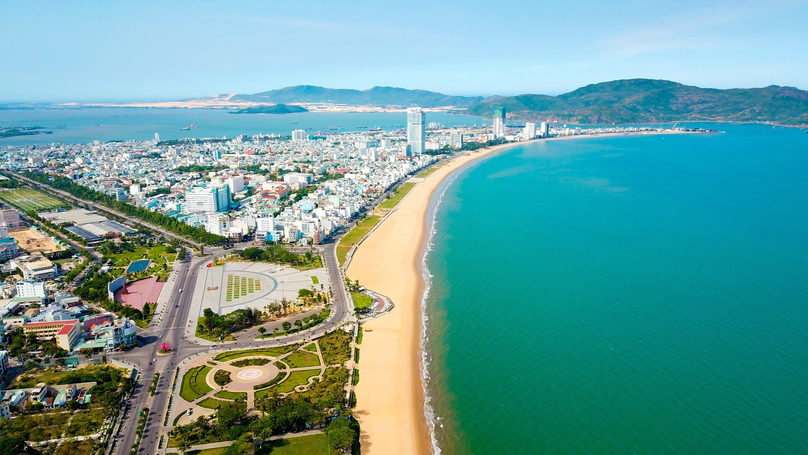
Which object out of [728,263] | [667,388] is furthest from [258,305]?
[728,263]

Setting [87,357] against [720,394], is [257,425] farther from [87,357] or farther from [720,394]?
[720,394]

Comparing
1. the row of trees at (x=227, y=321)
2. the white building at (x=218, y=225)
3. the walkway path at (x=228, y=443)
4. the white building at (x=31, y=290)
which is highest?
the white building at (x=218, y=225)

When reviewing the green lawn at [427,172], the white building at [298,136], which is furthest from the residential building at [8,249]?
the white building at [298,136]

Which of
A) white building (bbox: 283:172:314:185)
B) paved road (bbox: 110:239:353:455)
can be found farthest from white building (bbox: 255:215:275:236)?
white building (bbox: 283:172:314:185)

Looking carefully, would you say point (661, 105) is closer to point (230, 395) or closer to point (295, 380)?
point (295, 380)

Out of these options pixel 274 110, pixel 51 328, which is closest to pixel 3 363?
pixel 51 328

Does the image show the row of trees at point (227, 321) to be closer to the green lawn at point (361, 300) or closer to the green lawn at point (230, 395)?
the green lawn at point (361, 300)
